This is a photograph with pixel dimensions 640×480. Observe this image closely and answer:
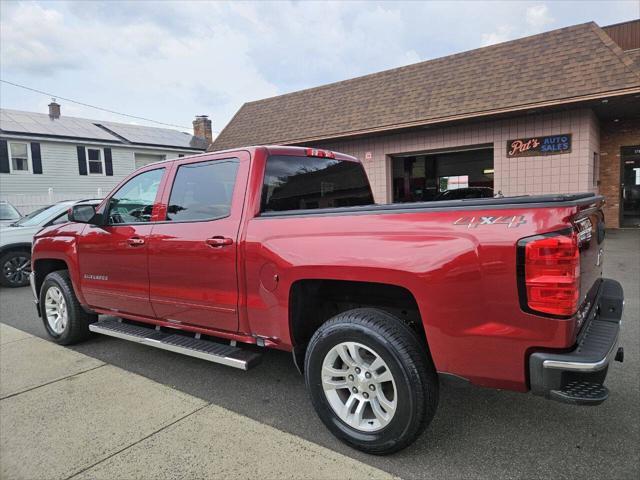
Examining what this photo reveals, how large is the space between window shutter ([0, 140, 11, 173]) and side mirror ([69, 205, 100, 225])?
19.6 metres

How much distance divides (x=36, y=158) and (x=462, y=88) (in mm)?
19782

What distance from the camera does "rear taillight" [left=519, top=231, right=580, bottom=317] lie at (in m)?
1.98

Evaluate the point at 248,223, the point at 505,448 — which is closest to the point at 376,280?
the point at 248,223

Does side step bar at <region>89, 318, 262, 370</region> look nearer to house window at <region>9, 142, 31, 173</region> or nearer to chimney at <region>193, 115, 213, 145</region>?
house window at <region>9, 142, 31, 173</region>

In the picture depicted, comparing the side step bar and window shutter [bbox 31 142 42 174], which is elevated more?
window shutter [bbox 31 142 42 174]

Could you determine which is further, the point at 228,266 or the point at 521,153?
the point at 521,153

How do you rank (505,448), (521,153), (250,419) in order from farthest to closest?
(521,153), (250,419), (505,448)

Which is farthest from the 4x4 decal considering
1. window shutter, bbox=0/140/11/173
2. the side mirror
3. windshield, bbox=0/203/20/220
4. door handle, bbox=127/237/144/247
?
window shutter, bbox=0/140/11/173

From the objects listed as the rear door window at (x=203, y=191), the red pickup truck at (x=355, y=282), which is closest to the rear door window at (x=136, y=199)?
the red pickup truck at (x=355, y=282)

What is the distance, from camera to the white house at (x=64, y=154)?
65.0ft

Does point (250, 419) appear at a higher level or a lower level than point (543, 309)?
lower

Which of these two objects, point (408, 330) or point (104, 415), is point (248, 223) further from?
point (104, 415)

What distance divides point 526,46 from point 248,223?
36.8 ft

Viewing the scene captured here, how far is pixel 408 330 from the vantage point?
8.12ft
